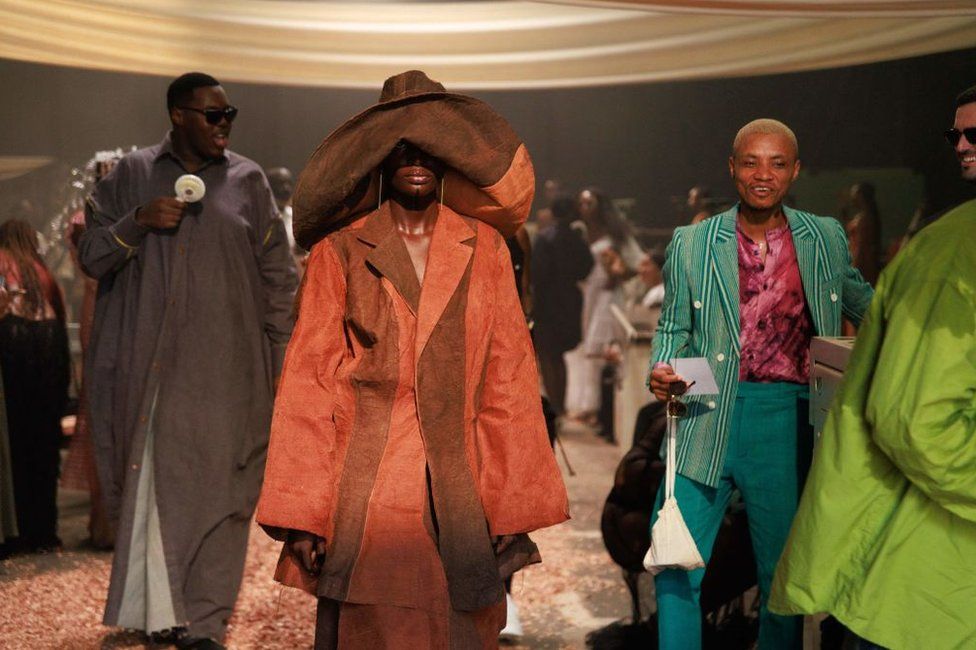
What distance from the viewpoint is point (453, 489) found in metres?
3.27

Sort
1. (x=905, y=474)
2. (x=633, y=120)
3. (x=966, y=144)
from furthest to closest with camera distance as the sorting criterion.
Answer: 1. (x=633, y=120)
2. (x=966, y=144)
3. (x=905, y=474)

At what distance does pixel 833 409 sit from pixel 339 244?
1.39m

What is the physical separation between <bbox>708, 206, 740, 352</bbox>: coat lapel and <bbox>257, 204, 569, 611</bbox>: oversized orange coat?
978mm

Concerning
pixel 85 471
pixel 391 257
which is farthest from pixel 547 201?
pixel 391 257

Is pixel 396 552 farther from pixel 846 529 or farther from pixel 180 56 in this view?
pixel 180 56

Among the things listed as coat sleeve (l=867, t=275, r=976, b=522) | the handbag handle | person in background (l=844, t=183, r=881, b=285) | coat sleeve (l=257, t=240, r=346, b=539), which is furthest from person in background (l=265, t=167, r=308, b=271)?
coat sleeve (l=867, t=275, r=976, b=522)

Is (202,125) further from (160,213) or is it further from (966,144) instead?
(966,144)

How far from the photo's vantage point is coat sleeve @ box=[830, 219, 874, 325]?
4.22 metres

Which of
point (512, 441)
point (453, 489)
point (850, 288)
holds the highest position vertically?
point (850, 288)

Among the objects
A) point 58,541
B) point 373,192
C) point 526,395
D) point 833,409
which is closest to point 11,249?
point 58,541

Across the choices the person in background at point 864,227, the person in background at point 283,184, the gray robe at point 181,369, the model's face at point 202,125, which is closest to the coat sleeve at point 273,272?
the gray robe at point 181,369

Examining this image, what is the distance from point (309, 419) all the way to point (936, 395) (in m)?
1.57

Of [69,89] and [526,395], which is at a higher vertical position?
[69,89]

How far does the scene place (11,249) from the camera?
6.23 m
